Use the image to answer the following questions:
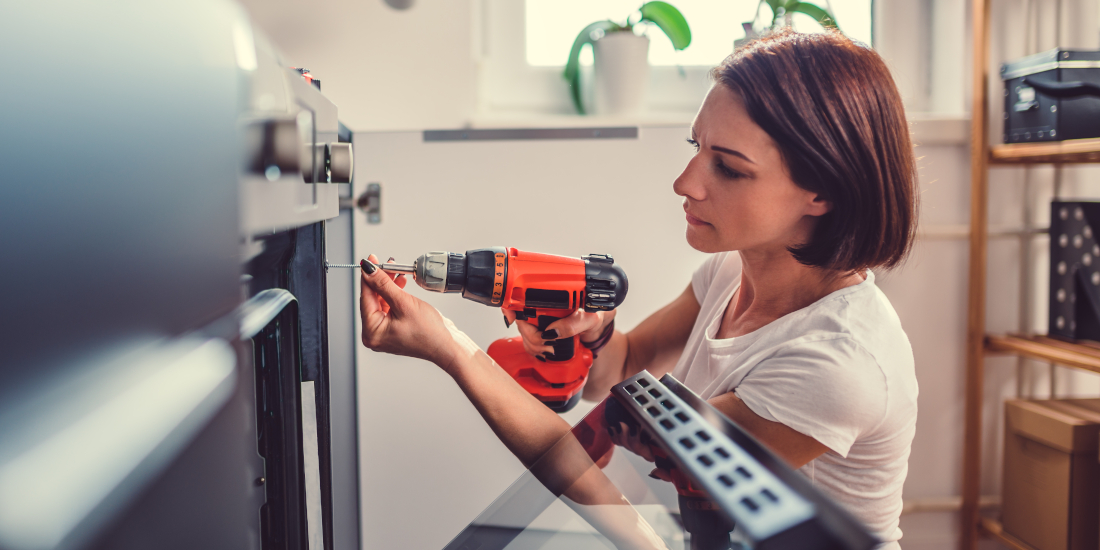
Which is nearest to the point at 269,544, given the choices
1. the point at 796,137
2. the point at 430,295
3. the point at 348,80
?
the point at 796,137

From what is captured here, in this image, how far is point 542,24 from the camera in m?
1.56

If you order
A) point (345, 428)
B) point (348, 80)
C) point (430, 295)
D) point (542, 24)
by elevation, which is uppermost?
point (542, 24)

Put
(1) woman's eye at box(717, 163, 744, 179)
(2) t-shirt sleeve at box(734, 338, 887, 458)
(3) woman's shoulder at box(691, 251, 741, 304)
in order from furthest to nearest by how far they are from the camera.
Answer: (3) woman's shoulder at box(691, 251, 741, 304) → (1) woman's eye at box(717, 163, 744, 179) → (2) t-shirt sleeve at box(734, 338, 887, 458)

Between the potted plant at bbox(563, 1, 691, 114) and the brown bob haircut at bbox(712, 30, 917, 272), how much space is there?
63 centimetres

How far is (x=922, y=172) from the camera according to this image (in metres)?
1.49

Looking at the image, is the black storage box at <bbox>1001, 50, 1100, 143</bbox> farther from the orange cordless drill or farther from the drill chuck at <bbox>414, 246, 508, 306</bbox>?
the drill chuck at <bbox>414, 246, 508, 306</bbox>

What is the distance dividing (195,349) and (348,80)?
4.08 feet

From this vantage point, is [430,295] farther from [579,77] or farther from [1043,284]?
[1043,284]

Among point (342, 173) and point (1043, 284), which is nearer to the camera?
point (342, 173)

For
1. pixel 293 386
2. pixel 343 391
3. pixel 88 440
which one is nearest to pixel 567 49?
pixel 343 391

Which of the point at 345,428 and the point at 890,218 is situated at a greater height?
the point at 890,218

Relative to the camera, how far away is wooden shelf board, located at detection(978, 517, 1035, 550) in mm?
1377

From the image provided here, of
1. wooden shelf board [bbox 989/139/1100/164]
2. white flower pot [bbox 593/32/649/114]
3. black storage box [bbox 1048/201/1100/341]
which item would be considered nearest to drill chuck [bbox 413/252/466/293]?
white flower pot [bbox 593/32/649/114]

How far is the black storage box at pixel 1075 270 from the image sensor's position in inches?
51.2
